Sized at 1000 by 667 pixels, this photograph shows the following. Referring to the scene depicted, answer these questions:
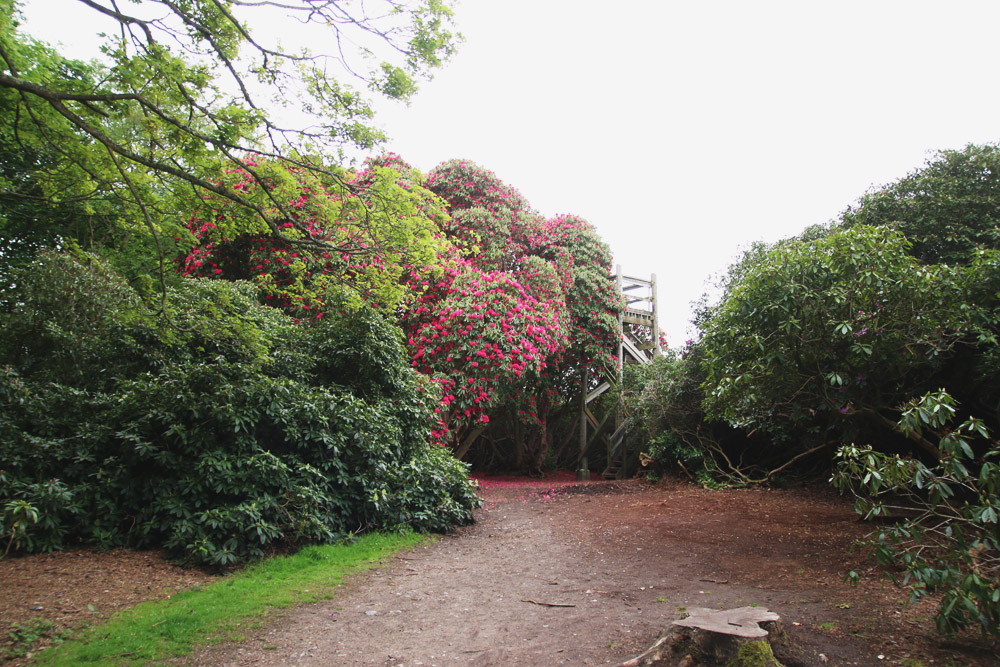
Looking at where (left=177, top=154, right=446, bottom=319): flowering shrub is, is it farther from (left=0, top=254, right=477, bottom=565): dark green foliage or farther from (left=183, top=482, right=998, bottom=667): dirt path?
(left=183, top=482, right=998, bottom=667): dirt path

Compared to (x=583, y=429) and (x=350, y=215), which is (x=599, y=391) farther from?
(x=350, y=215)

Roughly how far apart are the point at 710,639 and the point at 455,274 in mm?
8005

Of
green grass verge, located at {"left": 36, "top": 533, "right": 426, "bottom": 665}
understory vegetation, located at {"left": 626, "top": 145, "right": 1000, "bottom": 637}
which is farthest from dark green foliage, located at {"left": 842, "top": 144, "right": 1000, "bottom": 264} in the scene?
green grass verge, located at {"left": 36, "top": 533, "right": 426, "bottom": 665}

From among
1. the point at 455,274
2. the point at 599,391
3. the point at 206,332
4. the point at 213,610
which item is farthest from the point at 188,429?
the point at 599,391

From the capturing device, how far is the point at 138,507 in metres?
5.24

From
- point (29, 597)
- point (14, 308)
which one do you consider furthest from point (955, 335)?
point (14, 308)

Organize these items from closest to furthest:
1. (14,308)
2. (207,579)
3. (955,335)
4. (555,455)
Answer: (207,579)
(955,335)
(14,308)
(555,455)

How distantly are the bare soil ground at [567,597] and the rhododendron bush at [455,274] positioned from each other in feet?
8.94

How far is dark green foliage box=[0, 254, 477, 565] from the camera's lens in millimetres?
4957

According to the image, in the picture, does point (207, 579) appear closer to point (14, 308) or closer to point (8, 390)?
point (8, 390)

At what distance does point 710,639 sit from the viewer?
2.91 metres

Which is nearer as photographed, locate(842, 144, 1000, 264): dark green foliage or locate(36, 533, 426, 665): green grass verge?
locate(36, 533, 426, 665): green grass verge

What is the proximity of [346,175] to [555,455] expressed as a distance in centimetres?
1278

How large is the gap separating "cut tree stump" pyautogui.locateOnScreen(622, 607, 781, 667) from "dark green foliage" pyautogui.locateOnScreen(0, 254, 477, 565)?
3705mm
